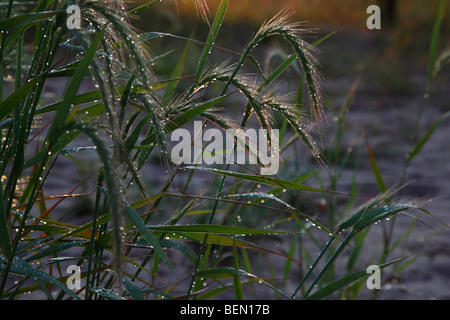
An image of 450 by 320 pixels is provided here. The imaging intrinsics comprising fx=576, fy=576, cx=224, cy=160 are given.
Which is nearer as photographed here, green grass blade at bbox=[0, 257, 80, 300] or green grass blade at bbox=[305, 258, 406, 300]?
green grass blade at bbox=[0, 257, 80, 300]

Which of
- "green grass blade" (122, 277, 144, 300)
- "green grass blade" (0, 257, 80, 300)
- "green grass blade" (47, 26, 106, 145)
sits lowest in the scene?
"green grass blade" (122, 277, 144, 300)

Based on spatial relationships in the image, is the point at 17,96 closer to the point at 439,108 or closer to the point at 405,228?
the point at 405,228

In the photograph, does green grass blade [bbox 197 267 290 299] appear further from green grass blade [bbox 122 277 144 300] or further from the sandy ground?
the sandy ground

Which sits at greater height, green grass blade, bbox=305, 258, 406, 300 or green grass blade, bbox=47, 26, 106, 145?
green grass blade, bbox=47, 26, 106, 145

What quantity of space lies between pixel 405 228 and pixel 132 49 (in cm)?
286

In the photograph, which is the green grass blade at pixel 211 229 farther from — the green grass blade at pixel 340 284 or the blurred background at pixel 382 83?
the blurred background at pixel 382 83

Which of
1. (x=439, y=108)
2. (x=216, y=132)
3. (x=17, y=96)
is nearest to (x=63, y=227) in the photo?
(x=17, y=96)

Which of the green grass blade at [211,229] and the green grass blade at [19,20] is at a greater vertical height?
the green grass blade at [19,20]

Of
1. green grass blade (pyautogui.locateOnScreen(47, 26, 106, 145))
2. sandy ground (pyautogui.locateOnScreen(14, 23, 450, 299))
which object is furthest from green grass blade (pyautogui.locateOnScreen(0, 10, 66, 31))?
sandy ground (pyautogui.locateOnScreen(14, 23, 450, 299))

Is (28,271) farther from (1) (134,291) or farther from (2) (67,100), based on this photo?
(2) (67,100)

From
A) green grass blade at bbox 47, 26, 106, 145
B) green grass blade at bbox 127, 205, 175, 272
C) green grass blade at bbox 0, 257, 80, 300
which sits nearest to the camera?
green grass blade at bbox 47, 26, 106, 145

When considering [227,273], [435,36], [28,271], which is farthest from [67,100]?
[435,36]

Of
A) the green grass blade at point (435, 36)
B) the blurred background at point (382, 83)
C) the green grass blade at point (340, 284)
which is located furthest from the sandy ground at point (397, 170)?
the green grass blade at point (435, 36)
